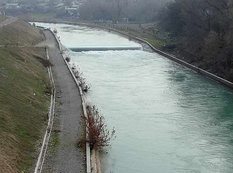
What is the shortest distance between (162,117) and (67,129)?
7.43 metres

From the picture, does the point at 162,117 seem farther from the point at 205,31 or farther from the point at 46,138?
the point at 205,31

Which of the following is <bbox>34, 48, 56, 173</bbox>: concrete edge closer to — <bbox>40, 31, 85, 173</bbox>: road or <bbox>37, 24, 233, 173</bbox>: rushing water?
<bbox>40, 31, 85, 173</bbox>: road

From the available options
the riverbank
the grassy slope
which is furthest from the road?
the riverbank

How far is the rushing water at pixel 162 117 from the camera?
57.6 feet

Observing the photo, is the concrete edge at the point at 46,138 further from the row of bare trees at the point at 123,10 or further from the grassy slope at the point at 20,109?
the row of bare trees at the point at 123,10

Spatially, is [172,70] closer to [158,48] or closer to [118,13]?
[158,48]

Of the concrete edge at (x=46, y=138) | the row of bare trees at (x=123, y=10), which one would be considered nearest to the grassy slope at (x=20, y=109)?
the concrete edge at (x=46, y=138)

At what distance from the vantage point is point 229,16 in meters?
38.7

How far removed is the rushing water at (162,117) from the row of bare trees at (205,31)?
2.27 metres

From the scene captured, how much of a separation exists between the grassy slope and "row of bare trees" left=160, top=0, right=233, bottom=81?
15.1m

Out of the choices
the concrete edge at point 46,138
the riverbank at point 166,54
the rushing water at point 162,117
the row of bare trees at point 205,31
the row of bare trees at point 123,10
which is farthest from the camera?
the row of bare trees at point 123,10

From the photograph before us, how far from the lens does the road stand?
47.1ft

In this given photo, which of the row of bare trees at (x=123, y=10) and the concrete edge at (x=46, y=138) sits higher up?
the row of bare trees at (x=123, y=10)

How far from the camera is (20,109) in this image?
19266mm
